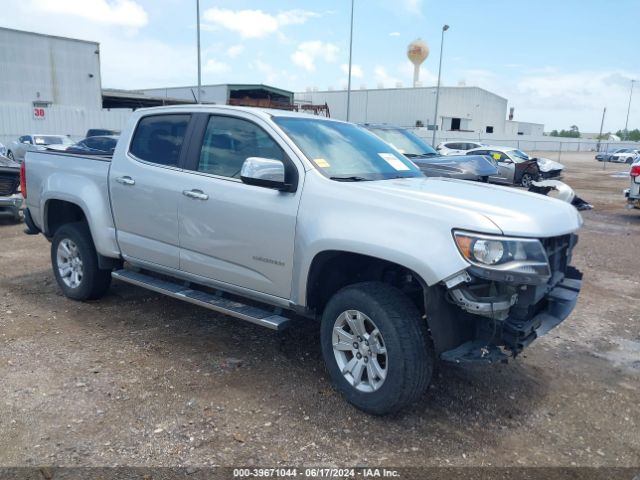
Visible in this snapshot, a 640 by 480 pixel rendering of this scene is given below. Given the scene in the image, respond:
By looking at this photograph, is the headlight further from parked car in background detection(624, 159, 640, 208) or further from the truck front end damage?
parked car in background detection(624, 159, 640, 208)

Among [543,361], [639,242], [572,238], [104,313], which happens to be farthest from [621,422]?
[639,242]

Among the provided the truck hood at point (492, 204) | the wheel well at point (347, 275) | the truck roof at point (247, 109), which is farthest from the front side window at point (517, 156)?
the wheel well at point (347, 275)

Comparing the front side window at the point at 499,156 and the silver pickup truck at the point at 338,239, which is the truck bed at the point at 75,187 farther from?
the front side window at the point at 499,156

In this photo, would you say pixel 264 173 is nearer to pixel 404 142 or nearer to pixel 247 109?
pixel 247 109

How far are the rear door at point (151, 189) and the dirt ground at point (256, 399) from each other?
0.77m

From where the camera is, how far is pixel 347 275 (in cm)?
401

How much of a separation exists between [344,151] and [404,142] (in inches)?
Answer: 242

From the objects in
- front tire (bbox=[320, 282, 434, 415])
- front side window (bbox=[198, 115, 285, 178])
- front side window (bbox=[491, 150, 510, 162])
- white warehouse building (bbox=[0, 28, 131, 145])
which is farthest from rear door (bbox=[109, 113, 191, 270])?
white warehouse building (bbox=[0, 28, 131, 145])

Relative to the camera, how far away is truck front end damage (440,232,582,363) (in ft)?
10.1

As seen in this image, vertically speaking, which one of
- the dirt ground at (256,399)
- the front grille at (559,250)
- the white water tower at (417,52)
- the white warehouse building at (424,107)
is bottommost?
the dirt ground at (256,399)

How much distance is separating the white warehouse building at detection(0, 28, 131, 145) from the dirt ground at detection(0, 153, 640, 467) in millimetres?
28374

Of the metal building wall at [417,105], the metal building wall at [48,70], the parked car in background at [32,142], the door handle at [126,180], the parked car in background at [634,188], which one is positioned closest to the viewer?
the door handle at [126,180]

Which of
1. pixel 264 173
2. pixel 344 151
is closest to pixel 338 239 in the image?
pixel 264 173

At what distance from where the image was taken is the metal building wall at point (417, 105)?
195 feet
